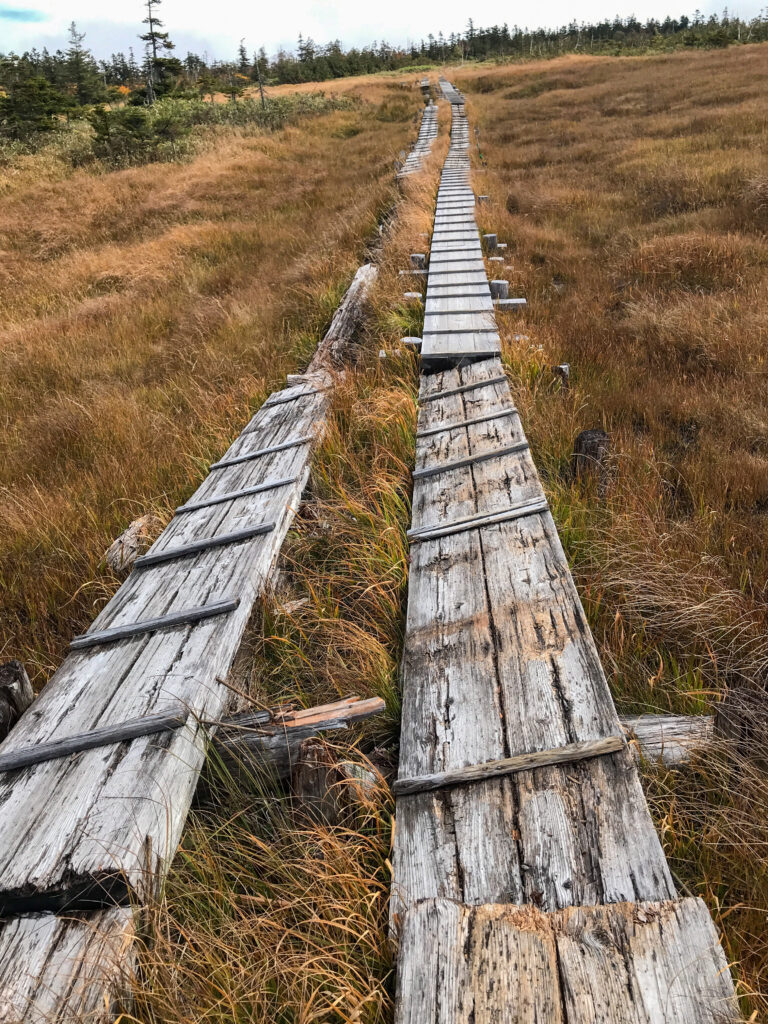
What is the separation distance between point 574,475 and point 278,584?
6.37ft

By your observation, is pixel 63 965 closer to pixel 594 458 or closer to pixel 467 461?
pixel 467 461

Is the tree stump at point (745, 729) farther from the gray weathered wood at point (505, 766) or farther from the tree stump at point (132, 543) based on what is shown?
the tree stump at point (132, 543)

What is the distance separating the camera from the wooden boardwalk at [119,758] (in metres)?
1.47

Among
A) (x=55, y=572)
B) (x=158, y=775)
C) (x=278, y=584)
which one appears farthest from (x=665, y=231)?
(x=158, y=775)

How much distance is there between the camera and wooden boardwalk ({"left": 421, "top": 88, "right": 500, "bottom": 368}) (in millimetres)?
5199

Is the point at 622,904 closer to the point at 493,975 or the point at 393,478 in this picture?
the point at 493,975

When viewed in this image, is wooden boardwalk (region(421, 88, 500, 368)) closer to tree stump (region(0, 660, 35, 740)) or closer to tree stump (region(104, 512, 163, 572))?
tree stump (region(104, 512, 163, 572))

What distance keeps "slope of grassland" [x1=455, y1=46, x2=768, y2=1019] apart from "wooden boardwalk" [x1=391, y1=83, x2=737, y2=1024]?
0.56 ft

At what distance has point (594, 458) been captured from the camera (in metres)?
3.61

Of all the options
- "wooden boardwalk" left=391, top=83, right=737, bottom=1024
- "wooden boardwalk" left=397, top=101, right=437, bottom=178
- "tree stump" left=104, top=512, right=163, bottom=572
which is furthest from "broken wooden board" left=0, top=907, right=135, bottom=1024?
"wooden boardwalk" left=397, top=101, right=437, bottom=178

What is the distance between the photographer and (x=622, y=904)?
1.41 m

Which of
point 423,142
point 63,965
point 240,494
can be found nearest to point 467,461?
point 240,494

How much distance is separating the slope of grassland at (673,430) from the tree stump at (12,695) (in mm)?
2222

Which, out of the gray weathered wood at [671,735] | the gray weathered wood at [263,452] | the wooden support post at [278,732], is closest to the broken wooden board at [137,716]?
the wooden support post at [278,732]
